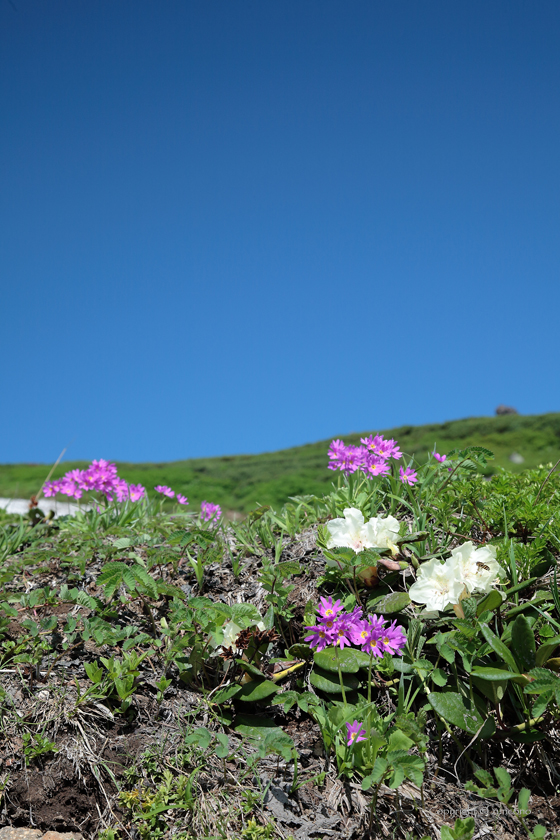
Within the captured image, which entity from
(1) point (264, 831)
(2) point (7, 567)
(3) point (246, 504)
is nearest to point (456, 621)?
(1) point (264, 831)

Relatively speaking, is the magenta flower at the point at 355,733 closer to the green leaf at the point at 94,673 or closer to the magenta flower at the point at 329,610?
the magenta flower at the point at 329,610

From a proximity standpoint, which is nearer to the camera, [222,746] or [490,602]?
[222,746]

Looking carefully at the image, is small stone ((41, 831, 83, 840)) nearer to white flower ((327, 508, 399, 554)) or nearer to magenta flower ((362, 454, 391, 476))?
white flower ((327, 508, 399, 554))

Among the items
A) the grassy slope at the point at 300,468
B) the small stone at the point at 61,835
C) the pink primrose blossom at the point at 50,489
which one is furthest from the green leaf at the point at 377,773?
the grassy slope at the point at 300,468

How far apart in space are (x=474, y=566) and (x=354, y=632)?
0.53m

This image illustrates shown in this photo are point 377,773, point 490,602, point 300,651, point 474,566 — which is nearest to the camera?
point 377,773

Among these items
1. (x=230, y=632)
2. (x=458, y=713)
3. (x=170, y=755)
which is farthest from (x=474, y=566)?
(x=170, y=755)

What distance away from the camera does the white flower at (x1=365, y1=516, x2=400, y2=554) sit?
2.56m

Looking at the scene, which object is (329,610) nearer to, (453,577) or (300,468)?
(453,577)

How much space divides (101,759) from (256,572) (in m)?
1.08

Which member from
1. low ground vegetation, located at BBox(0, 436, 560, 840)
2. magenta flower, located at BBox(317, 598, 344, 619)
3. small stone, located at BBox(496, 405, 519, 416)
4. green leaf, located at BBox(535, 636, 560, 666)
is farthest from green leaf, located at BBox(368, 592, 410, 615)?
small stone, located at BBox(496, 405, 519, 416)

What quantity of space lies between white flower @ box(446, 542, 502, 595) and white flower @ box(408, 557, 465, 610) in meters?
0.03

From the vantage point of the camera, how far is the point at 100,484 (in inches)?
177

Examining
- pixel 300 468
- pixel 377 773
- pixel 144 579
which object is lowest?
pixel 377 773
